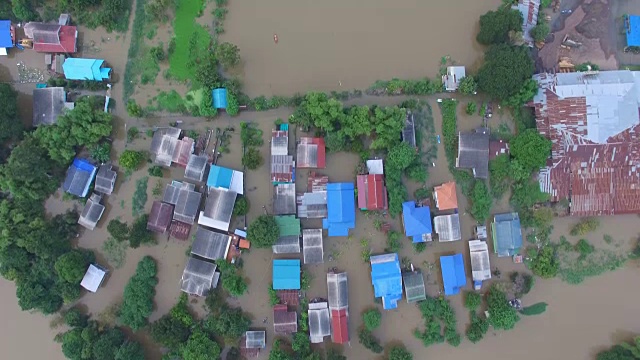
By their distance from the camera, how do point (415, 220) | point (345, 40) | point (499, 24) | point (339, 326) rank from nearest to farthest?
1. point (499, 24)
2. point (339, 326)
3. point (415, 220)
4. point (345, 40)

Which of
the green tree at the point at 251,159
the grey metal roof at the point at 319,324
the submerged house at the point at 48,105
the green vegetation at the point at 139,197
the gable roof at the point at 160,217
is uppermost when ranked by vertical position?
the submerged house at the point at 48,105

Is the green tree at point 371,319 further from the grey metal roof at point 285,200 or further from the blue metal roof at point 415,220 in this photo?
the grey metal roof at point 285,200

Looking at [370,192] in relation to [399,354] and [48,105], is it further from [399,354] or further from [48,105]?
[48,105]

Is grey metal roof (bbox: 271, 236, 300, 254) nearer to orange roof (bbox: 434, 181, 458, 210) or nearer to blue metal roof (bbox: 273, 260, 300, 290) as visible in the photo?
blue metal roof (bbox: 273, 260, 300, 290)

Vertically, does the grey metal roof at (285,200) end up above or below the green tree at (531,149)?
below

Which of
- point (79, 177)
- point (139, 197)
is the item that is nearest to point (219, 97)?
point (139, 197)

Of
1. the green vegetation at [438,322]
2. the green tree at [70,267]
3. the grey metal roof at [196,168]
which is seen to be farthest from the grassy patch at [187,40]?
the green vegetation at [438,322]
